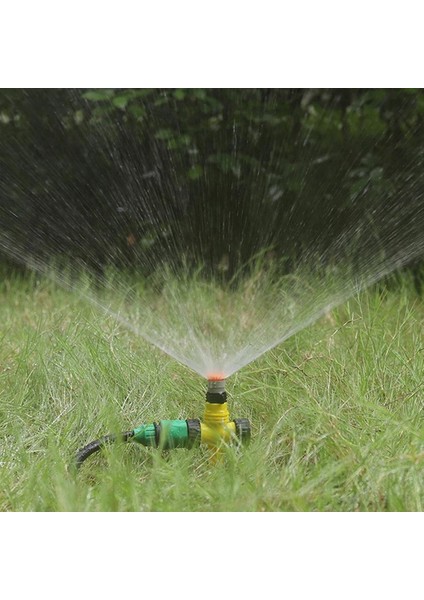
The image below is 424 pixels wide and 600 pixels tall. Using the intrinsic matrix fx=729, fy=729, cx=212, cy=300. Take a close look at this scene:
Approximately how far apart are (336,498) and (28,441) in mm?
984

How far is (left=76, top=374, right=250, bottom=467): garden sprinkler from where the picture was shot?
204 cm

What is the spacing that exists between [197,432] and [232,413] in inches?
16.2

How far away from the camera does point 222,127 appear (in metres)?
4.12

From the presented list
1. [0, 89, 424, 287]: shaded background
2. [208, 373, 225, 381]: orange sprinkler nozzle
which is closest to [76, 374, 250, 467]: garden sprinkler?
[208, 373, 225, 381]: orange sprinkler nozzle

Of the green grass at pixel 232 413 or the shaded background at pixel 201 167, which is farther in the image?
the shaded background at pixel 201 167

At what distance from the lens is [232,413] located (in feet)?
8.02

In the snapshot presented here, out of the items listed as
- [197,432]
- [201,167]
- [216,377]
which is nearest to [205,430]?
[197,432]

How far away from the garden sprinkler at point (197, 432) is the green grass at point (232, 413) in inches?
1.5

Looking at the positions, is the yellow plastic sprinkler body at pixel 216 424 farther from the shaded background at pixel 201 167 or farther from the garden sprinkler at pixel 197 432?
the shaded background at pixel 201 167

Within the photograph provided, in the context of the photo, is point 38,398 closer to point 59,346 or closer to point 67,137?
point 59,346

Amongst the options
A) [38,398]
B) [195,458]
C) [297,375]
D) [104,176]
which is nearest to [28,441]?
[38,398]

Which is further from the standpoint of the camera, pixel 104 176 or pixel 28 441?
pixel 104 176

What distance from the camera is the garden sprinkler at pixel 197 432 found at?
2.04m

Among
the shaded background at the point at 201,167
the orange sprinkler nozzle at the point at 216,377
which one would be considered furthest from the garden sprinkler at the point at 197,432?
the shaded background at the point at 201,167
